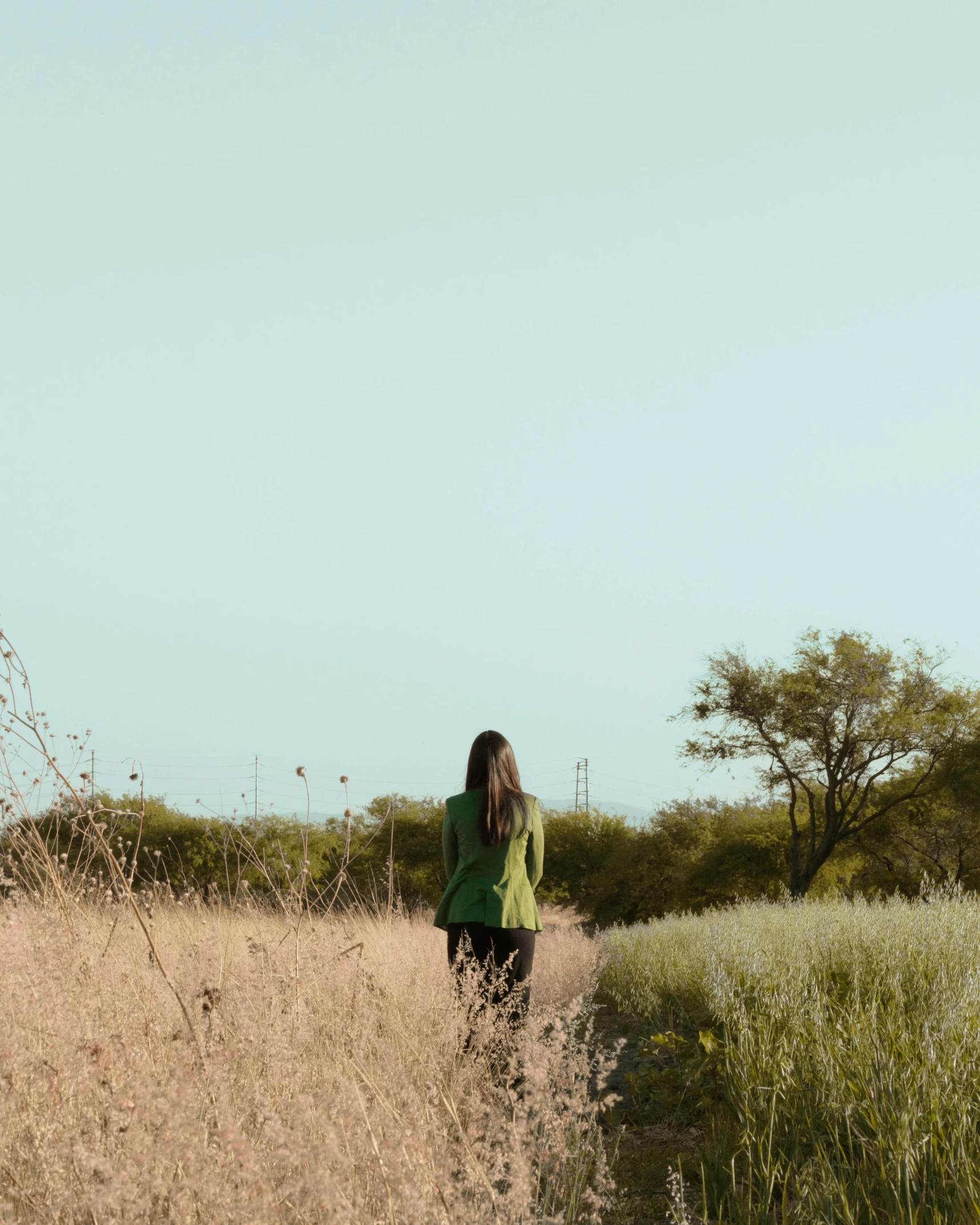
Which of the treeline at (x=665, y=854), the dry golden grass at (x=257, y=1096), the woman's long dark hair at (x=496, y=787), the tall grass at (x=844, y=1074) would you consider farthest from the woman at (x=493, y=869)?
the treeline at (x=665, y=854)

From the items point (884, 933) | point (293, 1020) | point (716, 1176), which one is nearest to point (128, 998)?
point (293, 1020)

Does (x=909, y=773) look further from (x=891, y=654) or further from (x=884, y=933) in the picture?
(x=884, y=933)

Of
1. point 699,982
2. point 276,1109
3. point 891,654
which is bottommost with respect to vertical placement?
point 699,982

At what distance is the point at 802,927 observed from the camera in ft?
25.9

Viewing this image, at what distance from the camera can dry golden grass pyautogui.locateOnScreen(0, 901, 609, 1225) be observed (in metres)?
1.75

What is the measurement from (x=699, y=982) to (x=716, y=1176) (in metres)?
3.53

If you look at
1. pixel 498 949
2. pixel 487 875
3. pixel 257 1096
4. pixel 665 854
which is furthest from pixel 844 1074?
pixel 665 854

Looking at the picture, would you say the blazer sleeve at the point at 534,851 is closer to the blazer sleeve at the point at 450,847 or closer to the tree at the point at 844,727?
the blazer sleeve at the point at 450,847

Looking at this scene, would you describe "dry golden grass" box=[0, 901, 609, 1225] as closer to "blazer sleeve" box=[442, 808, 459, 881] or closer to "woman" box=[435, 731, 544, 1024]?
"woman" box=[435, 731, 544, 1024]

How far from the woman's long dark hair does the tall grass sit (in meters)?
1.31

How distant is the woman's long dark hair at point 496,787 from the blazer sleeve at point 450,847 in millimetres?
188

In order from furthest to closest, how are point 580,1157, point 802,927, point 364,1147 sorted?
1. point 802,927
2. point 580,1157
3. point 364,1147

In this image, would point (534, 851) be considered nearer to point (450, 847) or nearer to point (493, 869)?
point (493, 869)

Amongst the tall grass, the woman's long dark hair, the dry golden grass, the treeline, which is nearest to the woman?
the woman's long dark hair
